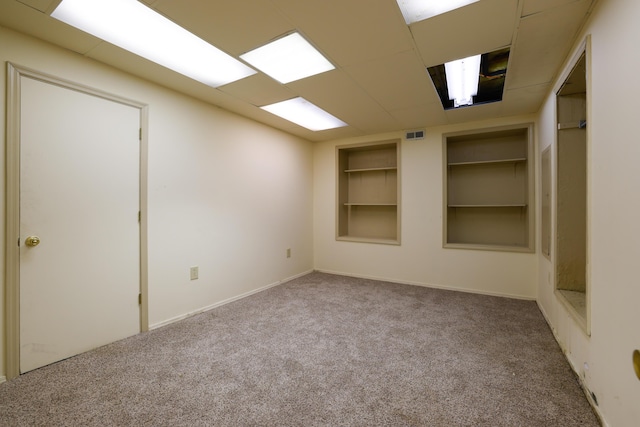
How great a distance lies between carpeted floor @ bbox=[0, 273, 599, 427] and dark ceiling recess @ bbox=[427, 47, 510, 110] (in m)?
2.45

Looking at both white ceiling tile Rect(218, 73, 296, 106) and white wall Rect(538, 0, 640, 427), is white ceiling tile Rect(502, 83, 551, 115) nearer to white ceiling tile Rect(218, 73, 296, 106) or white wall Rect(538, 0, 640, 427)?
white wall Rect(538, 0, 640, 427)

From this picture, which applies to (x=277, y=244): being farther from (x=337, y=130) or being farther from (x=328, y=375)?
(x=328, y=375)

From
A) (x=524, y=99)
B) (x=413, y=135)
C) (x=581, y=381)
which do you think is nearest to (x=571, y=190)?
(x=524, y=99)

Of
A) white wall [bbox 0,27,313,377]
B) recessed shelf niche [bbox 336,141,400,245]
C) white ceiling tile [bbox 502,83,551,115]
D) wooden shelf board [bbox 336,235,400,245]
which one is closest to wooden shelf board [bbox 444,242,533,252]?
wooden shelf board [bbox 336,235,400,245]

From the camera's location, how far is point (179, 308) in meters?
2.89

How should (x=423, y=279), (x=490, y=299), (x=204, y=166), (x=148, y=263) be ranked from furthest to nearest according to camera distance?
(x=423, y=279), (x=490, y=299), (x=204, y=166), (x=148, y=263)

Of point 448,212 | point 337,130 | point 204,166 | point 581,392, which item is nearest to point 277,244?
point 204,166

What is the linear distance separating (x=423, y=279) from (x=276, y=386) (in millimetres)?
2985

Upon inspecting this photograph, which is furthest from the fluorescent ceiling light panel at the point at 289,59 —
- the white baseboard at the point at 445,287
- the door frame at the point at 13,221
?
the white baseboard at the point at 445,287

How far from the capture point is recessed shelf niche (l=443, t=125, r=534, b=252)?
151 inches

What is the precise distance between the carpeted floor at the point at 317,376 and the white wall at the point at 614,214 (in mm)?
329

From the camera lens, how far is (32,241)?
6.40 ft

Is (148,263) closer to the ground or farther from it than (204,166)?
closer to the ground

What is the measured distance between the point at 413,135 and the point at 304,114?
1727 mm
